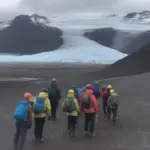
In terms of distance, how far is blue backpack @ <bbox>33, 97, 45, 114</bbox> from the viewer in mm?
9438

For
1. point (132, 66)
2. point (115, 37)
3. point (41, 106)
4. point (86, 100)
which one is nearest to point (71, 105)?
point (86, 100)

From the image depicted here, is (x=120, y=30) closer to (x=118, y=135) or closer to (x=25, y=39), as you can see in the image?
(x=25, y=39)

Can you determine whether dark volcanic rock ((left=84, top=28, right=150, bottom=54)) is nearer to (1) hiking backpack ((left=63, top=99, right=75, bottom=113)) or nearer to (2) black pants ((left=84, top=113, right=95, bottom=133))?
(2) black pants ((left=84, top=113, right=95, bottom=133))

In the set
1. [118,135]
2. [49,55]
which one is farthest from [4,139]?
[49,55]

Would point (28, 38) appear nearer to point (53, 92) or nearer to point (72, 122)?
point (53, 92)

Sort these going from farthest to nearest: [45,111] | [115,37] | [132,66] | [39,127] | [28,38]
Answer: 1. [115,37]
2. [28,38]
3. [132,66]
4. [39,127]
5. [45,111]

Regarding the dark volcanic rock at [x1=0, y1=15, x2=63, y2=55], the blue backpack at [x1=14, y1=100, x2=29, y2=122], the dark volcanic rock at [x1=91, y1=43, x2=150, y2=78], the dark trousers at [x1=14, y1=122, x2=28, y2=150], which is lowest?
the dark trousers at [x1=14, y1=122, x2=28, y2=150]

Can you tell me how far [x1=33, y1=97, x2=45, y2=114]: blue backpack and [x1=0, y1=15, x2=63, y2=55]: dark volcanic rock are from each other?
148272mm

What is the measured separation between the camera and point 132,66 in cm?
3791

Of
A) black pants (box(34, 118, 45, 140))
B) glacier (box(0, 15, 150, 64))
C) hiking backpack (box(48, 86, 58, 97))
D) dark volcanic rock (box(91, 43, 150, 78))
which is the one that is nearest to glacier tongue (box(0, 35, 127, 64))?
glacier (box(0, 15, 150, 64))

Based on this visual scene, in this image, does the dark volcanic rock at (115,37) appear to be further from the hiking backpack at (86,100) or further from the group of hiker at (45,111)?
the hiking backpack at (86,100)

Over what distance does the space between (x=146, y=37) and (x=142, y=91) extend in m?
142

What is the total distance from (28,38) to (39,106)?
16086cm

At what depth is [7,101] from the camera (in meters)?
19.4
